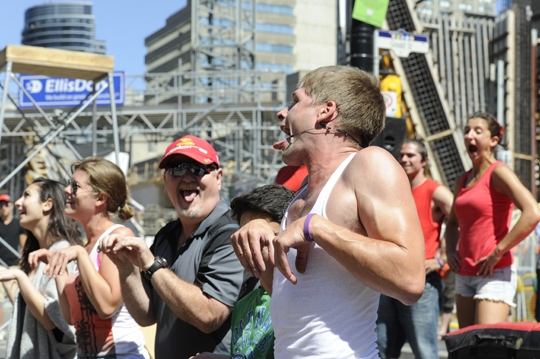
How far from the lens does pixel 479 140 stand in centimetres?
534

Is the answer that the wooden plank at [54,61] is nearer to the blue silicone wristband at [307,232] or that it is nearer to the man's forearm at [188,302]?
the man's forearm at [188,302]

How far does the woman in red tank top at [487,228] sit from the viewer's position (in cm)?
511

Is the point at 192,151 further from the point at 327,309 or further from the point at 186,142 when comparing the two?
the point at 327,309

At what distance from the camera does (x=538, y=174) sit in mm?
40719

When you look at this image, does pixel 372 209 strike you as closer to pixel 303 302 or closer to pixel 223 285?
pixel 303 302

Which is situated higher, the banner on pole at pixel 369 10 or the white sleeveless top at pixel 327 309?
the banner on pole at pixel 369 10

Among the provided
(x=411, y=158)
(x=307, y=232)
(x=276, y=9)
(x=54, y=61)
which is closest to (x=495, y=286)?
(x=411, y=158)

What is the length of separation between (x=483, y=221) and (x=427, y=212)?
66 cm

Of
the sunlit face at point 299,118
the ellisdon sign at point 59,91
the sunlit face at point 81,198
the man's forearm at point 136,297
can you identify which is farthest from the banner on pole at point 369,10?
the ellisdon sign at point 59,91

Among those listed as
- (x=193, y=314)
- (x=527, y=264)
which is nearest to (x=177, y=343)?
(x=193, y=314)

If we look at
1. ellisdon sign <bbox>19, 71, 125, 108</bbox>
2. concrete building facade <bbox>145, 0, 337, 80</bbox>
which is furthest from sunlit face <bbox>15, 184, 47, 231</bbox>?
concrete building facade <bbox>145, 0, 337, 80</bbox>

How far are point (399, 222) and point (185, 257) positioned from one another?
1.55 metres

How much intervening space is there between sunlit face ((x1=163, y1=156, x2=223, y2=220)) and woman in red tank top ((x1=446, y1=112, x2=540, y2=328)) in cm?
210

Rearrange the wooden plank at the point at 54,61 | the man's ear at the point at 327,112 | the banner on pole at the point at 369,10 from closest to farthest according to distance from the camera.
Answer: the man's ear at the point at 327,112, the banner on pole at the point at 369,10, the wooden plank at the point at 54,61
